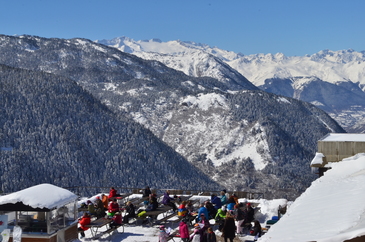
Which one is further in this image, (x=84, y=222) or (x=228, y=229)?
(x=84, y=222)

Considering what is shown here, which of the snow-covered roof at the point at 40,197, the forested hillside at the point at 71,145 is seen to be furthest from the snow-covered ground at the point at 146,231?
the forested hillside at the point at 71,145

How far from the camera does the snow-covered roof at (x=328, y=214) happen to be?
9.88 meters

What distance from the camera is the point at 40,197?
19266 millimetres

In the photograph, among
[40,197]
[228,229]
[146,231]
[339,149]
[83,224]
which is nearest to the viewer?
[40,197]

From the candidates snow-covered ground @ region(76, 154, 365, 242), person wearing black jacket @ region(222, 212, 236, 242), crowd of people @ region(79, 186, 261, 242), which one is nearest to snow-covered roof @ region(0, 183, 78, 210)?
crowd of people @ region(79, 186, 261, 242)

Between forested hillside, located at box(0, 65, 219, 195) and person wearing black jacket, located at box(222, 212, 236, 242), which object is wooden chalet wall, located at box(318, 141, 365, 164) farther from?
forested hillside, located at box(0, 65, 219, 195)

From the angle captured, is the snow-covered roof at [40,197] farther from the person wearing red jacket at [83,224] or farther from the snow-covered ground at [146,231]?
the snow-covered ground at [146,231]

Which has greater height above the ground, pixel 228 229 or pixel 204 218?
pixel 204 218

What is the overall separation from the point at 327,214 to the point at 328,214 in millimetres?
49

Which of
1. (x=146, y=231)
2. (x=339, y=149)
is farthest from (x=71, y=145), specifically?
(x=146, y=231)

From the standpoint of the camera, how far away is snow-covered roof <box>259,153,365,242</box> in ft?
32.4

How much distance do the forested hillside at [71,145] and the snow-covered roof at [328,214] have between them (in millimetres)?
110429

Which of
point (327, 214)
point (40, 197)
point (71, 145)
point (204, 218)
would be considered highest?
point (327, 214)

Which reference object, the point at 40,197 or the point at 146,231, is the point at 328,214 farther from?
the point at 146,231
